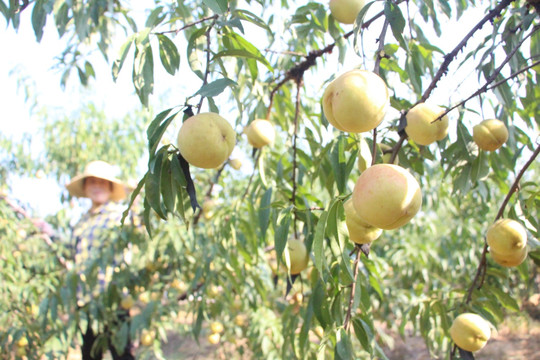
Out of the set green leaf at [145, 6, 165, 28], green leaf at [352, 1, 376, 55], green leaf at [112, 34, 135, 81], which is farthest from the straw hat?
green leaf at [352, 1, 376, 55]

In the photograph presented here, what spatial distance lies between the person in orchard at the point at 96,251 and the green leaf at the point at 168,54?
1.98 m

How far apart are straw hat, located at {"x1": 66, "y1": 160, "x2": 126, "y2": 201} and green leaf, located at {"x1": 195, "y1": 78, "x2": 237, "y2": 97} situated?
3374 mm

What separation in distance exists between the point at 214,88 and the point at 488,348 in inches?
261

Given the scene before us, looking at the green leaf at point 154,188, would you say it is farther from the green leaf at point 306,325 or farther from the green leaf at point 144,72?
the green leaf at point 306,325

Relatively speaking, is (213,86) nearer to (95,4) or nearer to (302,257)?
(302,257)

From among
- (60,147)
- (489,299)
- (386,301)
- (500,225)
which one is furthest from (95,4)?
(60,147)

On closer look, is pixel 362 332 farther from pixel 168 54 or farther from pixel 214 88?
pixel 168 54

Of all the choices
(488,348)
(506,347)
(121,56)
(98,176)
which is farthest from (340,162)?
(506,347)

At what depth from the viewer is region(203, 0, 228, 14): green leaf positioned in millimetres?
997

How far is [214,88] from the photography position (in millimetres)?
976

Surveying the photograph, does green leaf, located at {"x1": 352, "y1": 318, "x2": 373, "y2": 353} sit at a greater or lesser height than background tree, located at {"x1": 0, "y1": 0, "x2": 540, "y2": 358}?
lesser

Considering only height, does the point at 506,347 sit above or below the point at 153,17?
below

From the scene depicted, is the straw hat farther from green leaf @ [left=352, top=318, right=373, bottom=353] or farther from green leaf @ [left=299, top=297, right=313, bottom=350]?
green leaf @ [left=352, top=318, right=373, bottom=353]

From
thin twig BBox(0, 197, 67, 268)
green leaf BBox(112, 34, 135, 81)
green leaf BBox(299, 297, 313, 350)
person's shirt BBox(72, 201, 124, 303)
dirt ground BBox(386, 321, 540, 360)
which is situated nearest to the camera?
green leaf BBox(112, 34, 135, 81)
